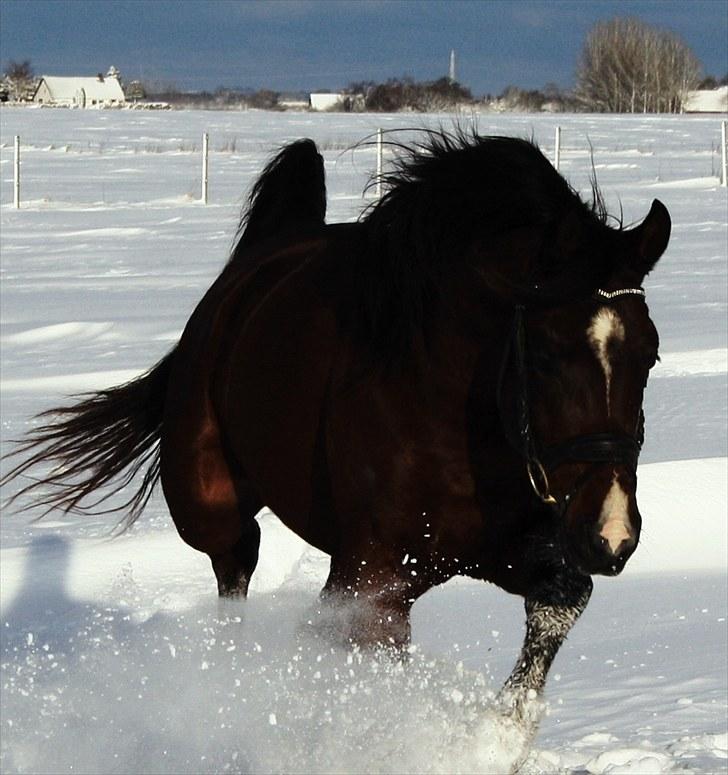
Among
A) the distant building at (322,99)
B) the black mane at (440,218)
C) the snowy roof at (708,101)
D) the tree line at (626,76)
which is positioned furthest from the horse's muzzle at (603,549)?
the distant building at (322,99)

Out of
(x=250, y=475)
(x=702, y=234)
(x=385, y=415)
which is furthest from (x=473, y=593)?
(x=702, y=234)

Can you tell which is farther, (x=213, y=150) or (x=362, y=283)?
(x=213, y=150)

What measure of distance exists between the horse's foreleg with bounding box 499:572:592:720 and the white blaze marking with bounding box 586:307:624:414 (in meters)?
0.58

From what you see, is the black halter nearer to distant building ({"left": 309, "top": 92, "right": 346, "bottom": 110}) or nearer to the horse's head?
the horse's head

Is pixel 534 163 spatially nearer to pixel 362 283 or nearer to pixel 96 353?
pixel 362 283

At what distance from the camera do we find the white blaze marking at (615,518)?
248 centimetres

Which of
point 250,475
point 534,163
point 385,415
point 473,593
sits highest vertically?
point 534,163

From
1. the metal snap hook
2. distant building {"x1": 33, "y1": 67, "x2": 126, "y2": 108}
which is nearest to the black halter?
the metal snap hook

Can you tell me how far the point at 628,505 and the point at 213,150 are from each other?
34257 mm

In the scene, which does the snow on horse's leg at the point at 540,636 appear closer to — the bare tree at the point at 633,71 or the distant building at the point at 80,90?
the bare tree at the point at 633,71

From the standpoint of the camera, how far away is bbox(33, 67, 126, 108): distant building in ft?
293

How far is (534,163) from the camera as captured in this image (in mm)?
3061

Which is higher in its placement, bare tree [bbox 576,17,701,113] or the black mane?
bare tree [bbox 576,17,701,113]

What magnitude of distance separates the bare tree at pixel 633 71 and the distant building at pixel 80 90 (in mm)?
33556
